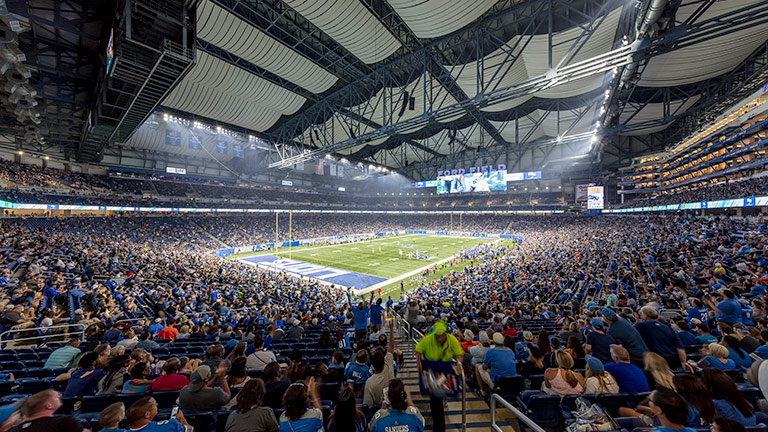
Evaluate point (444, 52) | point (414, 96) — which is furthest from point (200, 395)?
point (414, 96)

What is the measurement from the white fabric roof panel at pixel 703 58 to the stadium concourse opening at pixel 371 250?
6.4 inches

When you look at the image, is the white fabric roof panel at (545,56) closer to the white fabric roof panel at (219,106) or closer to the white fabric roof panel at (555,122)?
the white fabric roof panel at (555,122)

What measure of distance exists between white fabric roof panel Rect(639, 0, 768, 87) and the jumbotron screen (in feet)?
52.2

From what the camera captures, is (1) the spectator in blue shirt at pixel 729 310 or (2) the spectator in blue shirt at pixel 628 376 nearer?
(2) the spectator in blue shirt at pixel 628 376

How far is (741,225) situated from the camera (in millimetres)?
20188

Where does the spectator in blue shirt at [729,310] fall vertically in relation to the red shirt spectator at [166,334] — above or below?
above

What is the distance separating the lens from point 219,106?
25516 mm

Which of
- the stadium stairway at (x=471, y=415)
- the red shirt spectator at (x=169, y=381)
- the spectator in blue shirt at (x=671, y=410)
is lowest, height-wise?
the stadium stairway at (x=471, y=415)

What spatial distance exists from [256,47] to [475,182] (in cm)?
2751

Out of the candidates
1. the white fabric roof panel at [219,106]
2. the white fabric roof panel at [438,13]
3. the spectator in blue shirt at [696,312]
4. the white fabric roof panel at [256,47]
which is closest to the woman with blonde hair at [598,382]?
the spectator in blue shirt at [696,312]

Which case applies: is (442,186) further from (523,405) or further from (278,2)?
(523,405)

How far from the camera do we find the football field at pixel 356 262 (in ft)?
89.1

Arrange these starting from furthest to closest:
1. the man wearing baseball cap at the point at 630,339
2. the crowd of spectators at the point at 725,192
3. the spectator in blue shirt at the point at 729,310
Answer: the crowd of spectators at the point at 725,192, the spectator in blue shirt at the point at 729,310, the man wearing baseball cap at the point at 630,339

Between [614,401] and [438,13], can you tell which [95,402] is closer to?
[614,401]
